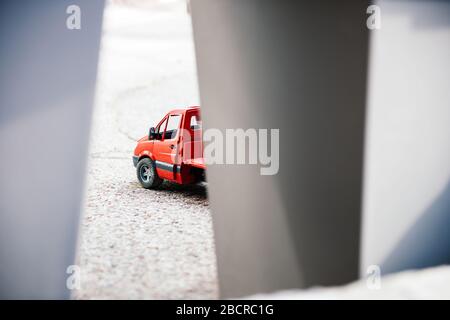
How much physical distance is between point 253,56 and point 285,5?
0.46 meters

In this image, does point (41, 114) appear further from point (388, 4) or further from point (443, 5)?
point (443, 5)

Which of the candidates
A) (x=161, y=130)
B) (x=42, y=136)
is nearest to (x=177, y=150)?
(x=161, y=130)

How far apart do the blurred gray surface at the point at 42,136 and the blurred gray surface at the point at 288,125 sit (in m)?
1.06

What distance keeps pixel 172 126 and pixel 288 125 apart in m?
4.01

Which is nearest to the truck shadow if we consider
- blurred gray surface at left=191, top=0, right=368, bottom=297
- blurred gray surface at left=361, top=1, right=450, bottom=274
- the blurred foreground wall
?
blurred gray surface at left=191, top=0, right=368, bottom=297

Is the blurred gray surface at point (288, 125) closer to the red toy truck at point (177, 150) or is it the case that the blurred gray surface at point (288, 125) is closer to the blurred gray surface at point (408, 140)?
the blurred gray surface at point (408, 140)

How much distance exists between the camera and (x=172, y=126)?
6.38m

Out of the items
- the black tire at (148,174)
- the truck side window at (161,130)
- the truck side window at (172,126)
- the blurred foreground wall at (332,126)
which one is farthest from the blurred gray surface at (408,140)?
the black tire at (148,174)

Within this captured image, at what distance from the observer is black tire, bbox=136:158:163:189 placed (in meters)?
6.63

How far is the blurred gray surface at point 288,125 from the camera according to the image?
7.79ft

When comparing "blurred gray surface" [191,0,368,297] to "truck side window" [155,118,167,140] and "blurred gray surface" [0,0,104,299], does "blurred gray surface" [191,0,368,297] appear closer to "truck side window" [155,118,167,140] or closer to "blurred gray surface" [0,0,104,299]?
"blurred gray surface" [0,0,104,299]
